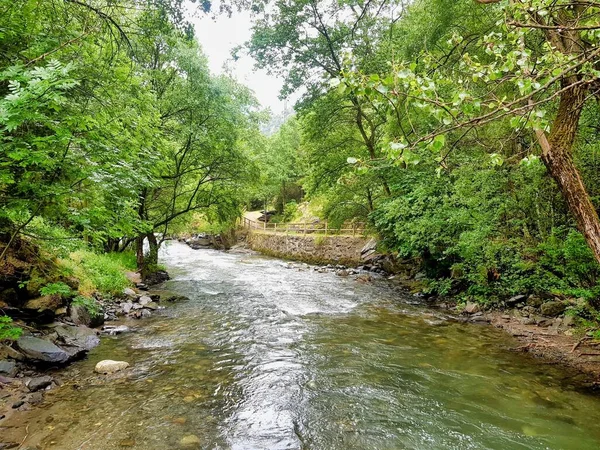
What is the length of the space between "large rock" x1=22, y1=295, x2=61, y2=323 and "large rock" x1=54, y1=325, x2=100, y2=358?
32cm

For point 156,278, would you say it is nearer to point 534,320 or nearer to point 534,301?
point 534,320

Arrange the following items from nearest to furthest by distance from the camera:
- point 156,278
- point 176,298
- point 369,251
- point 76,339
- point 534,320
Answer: point 76,339 < point 534,320 < point 176,298 < point 156,278 < point 369,251

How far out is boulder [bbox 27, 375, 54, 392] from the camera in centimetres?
430

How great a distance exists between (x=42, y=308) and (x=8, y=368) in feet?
5.73

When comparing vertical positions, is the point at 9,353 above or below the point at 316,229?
below

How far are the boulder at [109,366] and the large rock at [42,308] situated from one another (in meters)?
1.71

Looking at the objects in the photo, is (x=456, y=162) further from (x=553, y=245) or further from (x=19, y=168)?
(x=19, y=168)

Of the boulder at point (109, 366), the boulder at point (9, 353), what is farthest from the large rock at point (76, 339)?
the boulder at point (9, 353)

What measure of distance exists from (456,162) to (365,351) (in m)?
6.02

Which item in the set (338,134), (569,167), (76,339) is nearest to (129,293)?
(76,339)

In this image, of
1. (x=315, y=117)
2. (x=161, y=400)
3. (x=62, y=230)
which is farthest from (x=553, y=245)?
(x=315, y=117)

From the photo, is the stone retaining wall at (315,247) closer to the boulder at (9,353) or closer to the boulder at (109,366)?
the boulder at (109,366)

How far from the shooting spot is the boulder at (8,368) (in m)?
4.37

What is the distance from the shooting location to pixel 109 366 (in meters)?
5.12
